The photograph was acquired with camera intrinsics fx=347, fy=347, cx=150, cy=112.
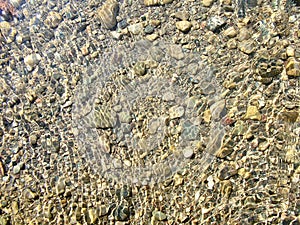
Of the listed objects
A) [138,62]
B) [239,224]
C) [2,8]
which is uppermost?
[2,8]

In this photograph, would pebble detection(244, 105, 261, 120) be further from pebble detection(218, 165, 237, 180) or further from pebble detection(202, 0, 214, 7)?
pebble detection(202, 0, 214, 7)

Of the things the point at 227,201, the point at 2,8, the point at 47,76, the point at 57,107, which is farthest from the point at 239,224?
the point at 2,8

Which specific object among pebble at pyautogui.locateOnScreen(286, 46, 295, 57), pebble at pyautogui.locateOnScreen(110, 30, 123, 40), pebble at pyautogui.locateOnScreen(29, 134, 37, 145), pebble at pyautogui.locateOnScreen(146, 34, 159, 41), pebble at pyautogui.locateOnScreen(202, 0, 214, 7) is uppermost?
pebble at pyautogui.locateOnScreen(202, 0, 214, 7)

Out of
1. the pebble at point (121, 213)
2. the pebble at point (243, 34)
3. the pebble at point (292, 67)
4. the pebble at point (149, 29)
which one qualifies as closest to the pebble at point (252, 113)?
the pebble at point (292, 67)

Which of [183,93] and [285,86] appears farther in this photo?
[183,93]

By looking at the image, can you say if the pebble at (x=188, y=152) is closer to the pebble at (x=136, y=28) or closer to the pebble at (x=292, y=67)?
the pebble at (x=292, y=67)

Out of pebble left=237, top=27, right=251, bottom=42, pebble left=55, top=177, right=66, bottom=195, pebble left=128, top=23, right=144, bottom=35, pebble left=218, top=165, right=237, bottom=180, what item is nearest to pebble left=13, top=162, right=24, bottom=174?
pebble left=55, top=177, right=66, bottom=195

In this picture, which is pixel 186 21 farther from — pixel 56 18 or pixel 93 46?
pixel 56 18
